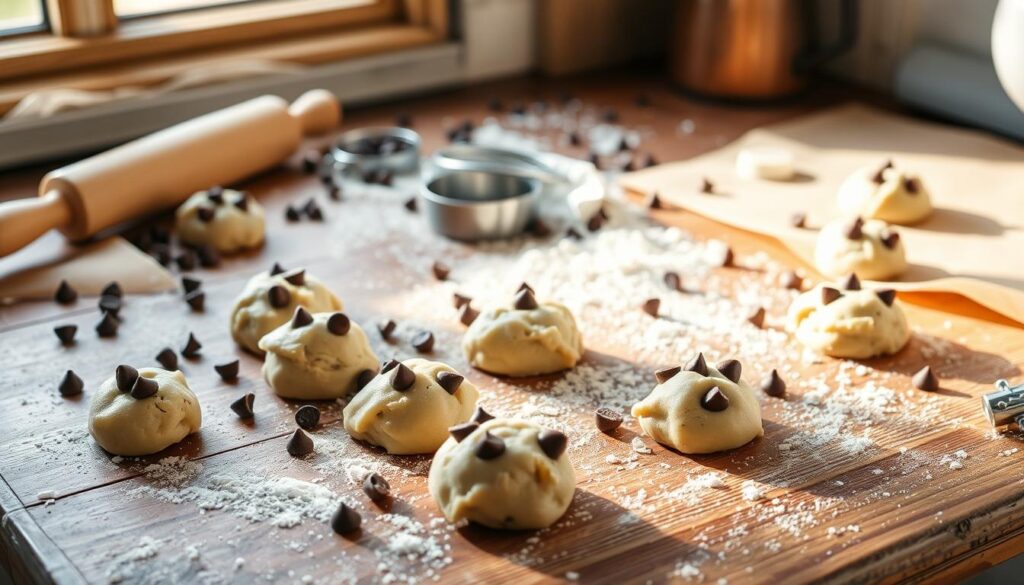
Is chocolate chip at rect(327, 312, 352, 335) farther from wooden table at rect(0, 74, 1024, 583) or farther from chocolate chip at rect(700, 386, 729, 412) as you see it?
chocolate chip at rect(700, 386, 729, 412)

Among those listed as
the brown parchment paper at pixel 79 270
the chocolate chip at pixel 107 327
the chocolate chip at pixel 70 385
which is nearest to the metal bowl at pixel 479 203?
the brown parchment paper at pixel 79 270

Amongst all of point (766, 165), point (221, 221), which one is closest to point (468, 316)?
point (221, 221)

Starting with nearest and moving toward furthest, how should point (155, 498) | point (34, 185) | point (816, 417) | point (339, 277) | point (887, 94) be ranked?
point (155, 498) < point (816, 417) < point (339, 277) < point (34, 185) < point (887, 94)

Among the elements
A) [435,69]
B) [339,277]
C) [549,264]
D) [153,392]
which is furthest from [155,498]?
[435,69]

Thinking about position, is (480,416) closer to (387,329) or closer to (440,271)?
(387,329)

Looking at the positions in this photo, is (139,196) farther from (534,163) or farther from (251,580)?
(251,580)

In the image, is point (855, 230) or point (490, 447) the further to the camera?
point (855, 230)
